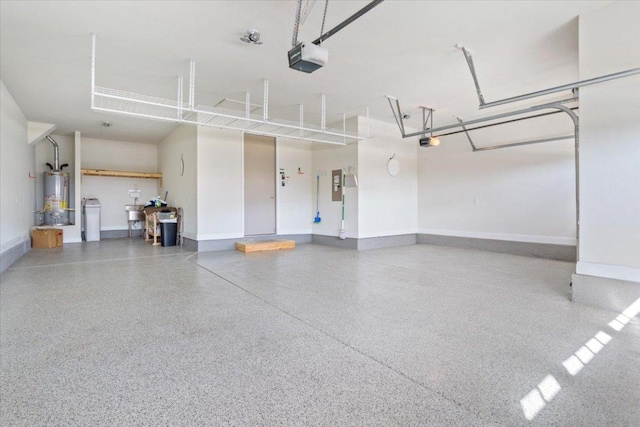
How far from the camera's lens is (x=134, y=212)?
954cm

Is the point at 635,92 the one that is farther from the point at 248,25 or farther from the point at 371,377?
the point at 248,25

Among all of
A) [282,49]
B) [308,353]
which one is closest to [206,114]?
[282,49]

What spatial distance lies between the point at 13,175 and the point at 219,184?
11.4ft

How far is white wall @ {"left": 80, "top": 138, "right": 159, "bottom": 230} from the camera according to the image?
30.0 feet

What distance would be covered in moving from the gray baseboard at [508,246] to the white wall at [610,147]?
3.16 metres

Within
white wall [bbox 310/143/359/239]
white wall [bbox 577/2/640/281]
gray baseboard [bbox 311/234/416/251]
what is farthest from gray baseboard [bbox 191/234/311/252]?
white wall [bbox 577/2/640/281]

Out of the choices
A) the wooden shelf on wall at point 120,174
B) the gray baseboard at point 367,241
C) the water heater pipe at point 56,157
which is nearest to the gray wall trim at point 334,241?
the gray baseboard at point 367,241

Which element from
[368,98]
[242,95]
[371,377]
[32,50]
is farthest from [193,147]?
[371,377]

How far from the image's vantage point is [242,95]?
17.9 feet

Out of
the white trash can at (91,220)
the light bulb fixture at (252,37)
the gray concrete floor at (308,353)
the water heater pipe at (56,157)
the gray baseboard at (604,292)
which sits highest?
the light bulb fixture at (252,37)

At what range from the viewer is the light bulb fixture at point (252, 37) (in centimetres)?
345

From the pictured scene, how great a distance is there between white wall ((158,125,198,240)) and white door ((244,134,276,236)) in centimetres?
114

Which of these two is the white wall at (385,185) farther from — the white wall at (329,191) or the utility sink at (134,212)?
the utility sink at (134,212)

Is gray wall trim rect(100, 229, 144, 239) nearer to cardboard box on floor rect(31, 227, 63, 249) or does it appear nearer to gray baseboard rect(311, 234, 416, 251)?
cardboard box on floor rect(31, 227, 63, 249)
